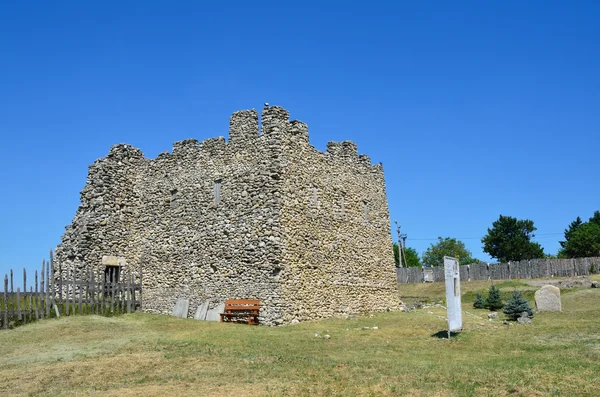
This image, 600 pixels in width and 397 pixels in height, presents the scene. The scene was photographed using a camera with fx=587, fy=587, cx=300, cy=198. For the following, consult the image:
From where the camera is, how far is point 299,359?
1454 cm

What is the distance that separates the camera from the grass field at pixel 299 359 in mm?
11508

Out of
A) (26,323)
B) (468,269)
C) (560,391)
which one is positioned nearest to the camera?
(560,391)

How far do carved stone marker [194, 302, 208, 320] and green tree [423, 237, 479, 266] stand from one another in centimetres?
8027

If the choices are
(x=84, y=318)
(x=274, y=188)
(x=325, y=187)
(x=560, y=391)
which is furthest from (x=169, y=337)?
(x=560, y=391)

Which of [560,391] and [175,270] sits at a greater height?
[175,270]

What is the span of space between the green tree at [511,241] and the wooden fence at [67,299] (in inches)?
2433

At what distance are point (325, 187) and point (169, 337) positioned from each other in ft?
34.3

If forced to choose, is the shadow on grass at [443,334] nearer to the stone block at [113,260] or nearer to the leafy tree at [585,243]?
the stone block at [113,260]

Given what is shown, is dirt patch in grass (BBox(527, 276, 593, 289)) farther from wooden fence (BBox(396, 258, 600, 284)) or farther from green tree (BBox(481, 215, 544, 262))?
green tree (BBox(481, 215, 544, 262))

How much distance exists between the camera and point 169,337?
18.9 meters

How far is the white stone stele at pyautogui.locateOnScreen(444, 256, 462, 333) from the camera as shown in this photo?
60.3 feet

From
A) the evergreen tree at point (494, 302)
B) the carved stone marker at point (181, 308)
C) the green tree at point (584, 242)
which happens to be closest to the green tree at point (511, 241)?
the green tree at point (584, 242)

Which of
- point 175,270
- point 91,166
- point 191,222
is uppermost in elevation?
point 91,166

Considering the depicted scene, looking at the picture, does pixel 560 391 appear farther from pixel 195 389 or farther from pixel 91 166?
pixel 91 166
